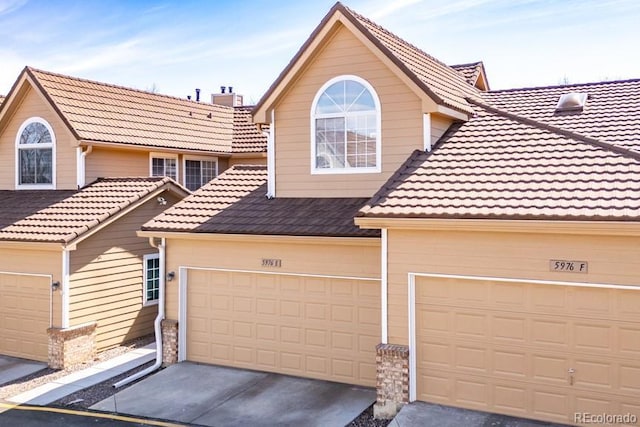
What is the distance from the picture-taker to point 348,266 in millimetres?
12094

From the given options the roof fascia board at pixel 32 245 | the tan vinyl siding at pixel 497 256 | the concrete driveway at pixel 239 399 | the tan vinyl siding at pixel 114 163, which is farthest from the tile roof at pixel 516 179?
the tan vinyl siding at pixel 114 163

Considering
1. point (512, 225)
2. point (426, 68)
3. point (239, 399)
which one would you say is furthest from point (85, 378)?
point (426, 68)

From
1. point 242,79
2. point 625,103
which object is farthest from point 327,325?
point 242,79

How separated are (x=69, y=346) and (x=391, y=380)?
8.27 meters

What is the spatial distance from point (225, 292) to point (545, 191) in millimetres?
7134

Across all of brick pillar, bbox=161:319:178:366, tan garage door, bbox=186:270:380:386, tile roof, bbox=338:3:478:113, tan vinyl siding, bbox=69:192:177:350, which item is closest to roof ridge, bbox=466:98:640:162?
tile roof, bbox=338:3:478:113

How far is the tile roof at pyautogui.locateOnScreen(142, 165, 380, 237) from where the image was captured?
40.7ft

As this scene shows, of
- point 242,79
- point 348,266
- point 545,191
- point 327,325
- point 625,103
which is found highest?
point 242,79

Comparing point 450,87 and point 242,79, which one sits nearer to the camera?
point 450,87

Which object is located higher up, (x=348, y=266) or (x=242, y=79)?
(x=242, y=79)

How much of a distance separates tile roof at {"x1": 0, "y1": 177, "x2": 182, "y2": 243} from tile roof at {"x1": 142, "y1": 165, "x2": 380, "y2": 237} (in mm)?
1828

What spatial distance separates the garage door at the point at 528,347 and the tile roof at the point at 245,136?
12.2 metres

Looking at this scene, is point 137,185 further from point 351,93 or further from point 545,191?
point 545,191

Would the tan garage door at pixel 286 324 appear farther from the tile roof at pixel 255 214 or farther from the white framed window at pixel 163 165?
the white framed window at pixel 163 165
